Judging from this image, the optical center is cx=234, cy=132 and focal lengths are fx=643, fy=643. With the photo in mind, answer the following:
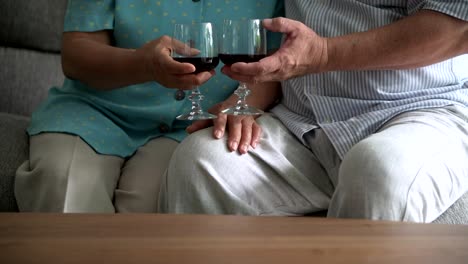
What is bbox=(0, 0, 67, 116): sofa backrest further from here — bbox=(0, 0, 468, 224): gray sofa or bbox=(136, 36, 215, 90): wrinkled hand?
bbox=(136, 36, 215, 90): wrinkled hand

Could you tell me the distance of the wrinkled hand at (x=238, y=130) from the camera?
1.43 m

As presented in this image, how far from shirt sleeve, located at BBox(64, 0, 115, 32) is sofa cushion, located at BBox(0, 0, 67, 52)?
0.54 m

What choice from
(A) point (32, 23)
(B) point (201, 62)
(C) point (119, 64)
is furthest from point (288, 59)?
(A) point (32, 23)

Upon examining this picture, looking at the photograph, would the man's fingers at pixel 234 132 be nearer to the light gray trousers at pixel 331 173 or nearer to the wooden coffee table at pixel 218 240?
the light gray trousers at pixel 331 173

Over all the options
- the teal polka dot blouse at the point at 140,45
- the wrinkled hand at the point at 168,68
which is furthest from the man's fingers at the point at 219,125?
the teal polka dot blouse at the point at 140,45

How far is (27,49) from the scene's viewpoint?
7.37 feet

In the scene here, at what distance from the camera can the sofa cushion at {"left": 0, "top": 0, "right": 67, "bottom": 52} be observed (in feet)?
7.07

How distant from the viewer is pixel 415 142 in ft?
4.01

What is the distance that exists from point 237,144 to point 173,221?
50 cm

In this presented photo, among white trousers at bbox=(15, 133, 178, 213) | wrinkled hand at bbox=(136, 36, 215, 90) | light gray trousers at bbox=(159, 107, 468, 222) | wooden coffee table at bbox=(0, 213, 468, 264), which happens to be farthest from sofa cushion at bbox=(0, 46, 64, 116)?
wooden coffee table at bbox=(0, 213, 468, 264)

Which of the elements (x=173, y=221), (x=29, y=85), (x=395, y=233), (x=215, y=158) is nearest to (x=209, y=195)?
(x=215, y=158)

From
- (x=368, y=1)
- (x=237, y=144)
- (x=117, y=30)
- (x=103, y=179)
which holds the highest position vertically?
(x=368, y=1)

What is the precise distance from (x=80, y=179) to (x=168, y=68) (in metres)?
0.32

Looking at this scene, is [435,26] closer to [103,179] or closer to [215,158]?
[215,158]
